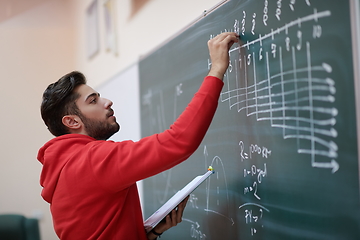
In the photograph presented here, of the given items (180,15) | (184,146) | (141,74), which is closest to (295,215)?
(184,146)

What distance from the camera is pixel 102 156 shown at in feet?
4.03

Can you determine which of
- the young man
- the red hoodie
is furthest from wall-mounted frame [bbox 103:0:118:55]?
the red hoodie

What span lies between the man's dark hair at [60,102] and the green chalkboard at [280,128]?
0.58 m

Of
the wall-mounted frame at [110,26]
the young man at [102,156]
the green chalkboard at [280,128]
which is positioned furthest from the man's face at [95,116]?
the wall-mounted frame at [110,26]

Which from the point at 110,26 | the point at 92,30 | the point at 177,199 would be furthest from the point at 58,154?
the point at 92,30

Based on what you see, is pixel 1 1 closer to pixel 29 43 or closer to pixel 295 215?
pixel 29 43

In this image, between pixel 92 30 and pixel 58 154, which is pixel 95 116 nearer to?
pixel 58 154

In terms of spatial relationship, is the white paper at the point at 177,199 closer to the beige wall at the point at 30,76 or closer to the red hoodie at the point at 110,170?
the red hoodie at the point at 110,170

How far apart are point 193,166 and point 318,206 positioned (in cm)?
81

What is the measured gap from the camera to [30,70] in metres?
4.21

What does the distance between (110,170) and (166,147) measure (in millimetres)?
206

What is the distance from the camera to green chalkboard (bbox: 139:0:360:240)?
100 centimetres

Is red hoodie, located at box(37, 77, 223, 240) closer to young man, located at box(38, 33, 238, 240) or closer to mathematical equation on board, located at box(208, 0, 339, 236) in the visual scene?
young man, located at box(38, 33, 238, 240)

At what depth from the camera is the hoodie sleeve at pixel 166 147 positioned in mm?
1129
